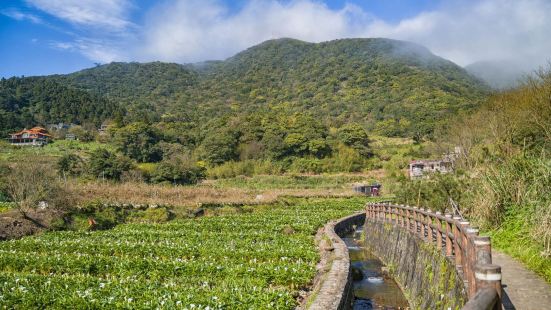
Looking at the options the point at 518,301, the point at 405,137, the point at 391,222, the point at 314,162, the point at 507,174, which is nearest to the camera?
the point at 518,301

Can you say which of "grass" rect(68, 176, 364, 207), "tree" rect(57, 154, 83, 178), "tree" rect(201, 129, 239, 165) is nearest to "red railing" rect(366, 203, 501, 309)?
"grass" rect(68, 176, 364, 207)

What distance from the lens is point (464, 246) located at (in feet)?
20.4

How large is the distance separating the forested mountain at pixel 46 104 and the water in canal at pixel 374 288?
92.5m

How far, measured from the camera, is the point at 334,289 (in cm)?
901

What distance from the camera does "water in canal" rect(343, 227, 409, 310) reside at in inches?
450

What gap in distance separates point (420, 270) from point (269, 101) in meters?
121

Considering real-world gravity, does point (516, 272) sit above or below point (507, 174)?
below

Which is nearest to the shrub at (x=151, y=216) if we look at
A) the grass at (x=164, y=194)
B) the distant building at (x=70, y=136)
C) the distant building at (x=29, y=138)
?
the grass at (x=164, y=194)

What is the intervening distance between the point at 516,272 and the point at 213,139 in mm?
69462

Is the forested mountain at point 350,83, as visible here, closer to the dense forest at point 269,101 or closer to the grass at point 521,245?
the dense forest at point 269,101

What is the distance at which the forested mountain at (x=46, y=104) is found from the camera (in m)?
95.5

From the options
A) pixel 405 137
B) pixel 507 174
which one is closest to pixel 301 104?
pixel 405 137

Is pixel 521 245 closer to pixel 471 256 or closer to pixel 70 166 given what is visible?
pixel 471 256

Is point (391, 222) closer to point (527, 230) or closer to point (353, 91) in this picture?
point (527, 230)
